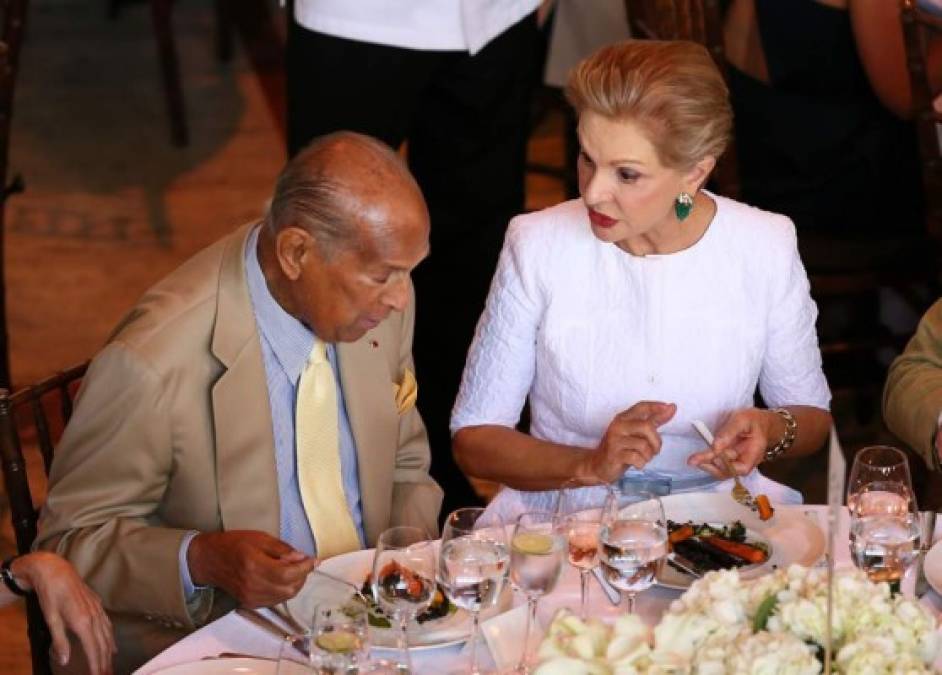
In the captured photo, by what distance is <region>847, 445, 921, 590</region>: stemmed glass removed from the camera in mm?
2123

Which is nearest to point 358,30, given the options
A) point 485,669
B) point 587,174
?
point 587,174

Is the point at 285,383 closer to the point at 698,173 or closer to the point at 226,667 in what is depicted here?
the point at 226,667

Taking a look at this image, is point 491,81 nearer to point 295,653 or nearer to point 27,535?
point 27,535

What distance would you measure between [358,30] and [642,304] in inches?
49.1

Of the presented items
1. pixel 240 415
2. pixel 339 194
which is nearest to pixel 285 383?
pixel 240 415

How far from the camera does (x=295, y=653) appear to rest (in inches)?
75.5

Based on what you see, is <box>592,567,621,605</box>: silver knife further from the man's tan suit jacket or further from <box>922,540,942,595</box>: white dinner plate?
the man's tan suit jacket

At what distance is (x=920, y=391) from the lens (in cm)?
290

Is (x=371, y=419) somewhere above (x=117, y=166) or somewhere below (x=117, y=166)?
above

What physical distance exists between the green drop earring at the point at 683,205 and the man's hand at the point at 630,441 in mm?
349

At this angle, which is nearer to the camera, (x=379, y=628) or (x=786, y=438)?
(x=379, y=628)

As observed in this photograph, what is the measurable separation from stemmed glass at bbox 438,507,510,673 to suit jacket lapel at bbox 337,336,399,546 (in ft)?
1.94

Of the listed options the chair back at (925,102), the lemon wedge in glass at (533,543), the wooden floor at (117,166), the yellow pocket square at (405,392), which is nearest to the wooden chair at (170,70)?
the wooden floor at (117,166)

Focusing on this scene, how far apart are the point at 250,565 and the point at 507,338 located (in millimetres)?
812
